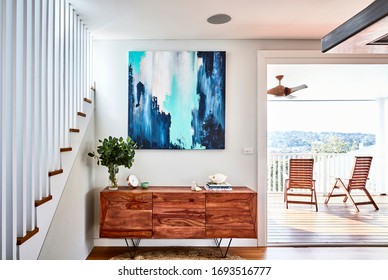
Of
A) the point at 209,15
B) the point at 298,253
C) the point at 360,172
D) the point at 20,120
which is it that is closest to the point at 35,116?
the point at 20,120

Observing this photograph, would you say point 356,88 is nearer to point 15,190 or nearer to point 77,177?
point 77,177

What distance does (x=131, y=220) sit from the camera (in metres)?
2.66

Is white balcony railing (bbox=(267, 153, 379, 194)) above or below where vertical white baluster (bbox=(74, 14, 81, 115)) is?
below

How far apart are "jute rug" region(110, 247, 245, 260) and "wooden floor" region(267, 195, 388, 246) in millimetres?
749

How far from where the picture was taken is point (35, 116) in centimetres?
168

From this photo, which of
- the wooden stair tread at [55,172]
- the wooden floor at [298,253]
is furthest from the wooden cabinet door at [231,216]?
the wooden stair tread at [55,172]

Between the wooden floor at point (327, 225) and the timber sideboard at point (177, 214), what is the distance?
31.2 inches

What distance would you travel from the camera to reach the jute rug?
2.72 m

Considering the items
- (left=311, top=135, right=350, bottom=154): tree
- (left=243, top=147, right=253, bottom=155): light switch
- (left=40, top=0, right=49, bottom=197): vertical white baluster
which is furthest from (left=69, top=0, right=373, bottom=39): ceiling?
(left=311, top=135, right=350, bottom=154): tree

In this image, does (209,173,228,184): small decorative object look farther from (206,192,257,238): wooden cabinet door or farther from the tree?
the tree

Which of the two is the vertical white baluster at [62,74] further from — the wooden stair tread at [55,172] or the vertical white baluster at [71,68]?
the wooden stair tread at [55,172]

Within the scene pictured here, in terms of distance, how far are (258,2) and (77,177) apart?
2273mm

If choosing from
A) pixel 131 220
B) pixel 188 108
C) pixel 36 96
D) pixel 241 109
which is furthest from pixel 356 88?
pixel 36 96

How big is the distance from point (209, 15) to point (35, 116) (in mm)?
1731
